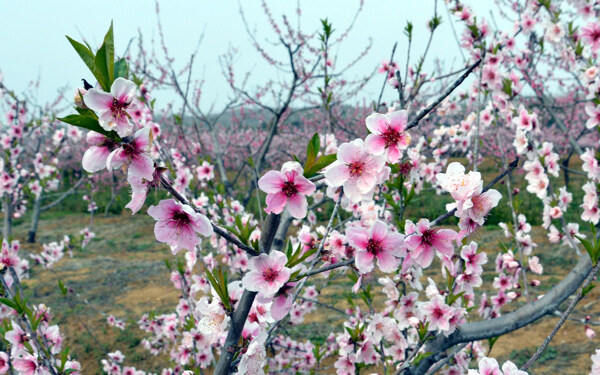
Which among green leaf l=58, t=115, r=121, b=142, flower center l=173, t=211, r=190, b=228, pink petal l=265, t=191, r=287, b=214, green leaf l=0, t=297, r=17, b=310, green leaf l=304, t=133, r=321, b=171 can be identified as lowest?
green leaf l=0, t=297, r=17, b=310

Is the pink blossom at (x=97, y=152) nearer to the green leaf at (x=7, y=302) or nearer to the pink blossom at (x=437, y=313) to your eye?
the green leaf at (x=7, y=302)

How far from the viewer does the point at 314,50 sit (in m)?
7.70

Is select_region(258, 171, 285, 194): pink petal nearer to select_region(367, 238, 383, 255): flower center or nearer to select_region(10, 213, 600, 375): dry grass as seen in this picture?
select_region(367, 238, 383, 255): flower center

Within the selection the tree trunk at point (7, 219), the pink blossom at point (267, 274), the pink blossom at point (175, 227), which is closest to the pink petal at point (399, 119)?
the pink blossom at point (267, 274)

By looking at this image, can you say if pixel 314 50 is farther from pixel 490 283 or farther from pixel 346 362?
pixel 346 362

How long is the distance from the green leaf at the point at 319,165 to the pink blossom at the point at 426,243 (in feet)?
1.07

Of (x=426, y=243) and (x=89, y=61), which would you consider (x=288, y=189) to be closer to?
(x=426, y=243)

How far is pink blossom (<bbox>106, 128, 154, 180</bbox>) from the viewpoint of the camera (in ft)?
2.99

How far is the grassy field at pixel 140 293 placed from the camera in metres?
4.36

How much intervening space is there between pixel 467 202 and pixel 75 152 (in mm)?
21746

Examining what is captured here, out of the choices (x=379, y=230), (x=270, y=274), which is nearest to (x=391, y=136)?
(x=379, y=230)

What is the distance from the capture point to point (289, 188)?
1.10m

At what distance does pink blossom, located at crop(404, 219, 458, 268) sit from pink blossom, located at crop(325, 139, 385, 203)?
0.72 ft

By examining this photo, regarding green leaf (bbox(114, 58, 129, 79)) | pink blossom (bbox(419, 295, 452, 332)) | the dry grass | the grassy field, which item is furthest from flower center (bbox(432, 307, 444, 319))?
the dry grass
